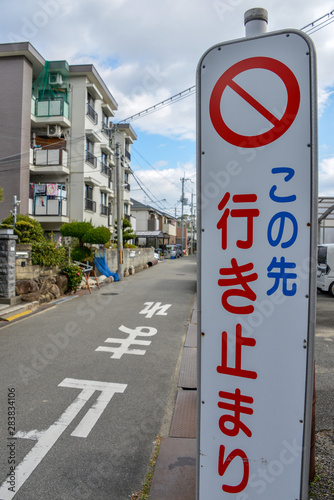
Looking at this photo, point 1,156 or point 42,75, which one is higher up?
point 42,75

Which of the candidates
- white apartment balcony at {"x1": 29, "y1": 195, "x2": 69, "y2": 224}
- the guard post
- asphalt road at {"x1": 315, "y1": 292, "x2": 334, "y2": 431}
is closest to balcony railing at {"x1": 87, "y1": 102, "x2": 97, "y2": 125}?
white apartment balcony at {"x1": 29, "y1": 195, "x2": 69, "y2": 224}

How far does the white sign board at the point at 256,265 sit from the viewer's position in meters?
1.63

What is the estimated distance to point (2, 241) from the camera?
875 centimetres

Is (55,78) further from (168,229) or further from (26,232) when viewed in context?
(168,229)

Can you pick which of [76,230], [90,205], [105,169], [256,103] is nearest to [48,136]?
[90,205]

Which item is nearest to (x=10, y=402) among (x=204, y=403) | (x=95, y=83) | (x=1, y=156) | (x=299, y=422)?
(x=204, y=403)

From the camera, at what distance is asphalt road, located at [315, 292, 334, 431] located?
3.51 meters

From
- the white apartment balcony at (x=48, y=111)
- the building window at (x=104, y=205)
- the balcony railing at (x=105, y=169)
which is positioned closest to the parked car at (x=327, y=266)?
the white apartment balcony at (x=48, y=111)

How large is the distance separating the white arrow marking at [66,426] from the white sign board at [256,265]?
1.68 m

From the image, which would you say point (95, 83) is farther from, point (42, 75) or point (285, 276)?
point (285, 276)

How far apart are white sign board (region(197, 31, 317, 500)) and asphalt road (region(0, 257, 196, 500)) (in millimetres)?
1319

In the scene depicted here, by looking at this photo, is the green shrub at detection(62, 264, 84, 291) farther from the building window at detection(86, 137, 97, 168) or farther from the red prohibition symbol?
the building window at detection(86, 137, 97, 168)

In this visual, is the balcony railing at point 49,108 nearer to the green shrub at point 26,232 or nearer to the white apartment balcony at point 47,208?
the white apartment balcony at point 47,208

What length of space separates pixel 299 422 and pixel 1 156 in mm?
20671
